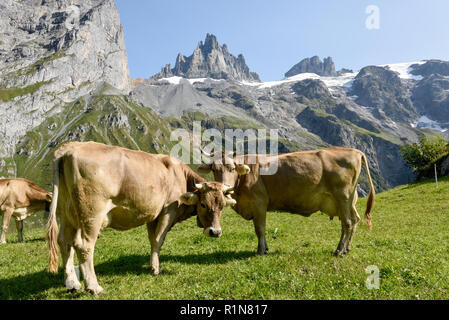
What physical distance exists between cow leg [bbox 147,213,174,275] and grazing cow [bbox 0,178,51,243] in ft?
37.0

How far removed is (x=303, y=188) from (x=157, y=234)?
209 inches

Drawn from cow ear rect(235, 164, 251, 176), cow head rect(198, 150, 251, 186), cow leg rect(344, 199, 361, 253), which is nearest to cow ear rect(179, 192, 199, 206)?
cow head rect(198, 150, 251, 186)

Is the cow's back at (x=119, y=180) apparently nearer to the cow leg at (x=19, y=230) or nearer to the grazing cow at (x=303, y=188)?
the grazing cow at (x=303, y=188)

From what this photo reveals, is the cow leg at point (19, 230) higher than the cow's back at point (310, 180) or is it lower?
lower

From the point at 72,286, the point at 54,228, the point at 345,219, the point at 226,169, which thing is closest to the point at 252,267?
the point at 226,169

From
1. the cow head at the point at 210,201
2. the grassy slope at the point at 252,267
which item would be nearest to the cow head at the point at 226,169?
the cow head at the point at 210,201

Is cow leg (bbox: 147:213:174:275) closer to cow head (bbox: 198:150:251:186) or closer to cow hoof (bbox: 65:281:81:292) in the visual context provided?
cow hoof (bbox: 65:281:81:292)

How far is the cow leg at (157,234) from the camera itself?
26.8 ft

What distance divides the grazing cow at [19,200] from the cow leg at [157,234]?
11292 mm

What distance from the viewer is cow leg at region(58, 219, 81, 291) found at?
22.5 ft

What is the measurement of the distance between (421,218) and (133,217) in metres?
18.5

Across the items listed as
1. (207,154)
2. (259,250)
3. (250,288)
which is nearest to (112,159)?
(207,154)
